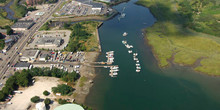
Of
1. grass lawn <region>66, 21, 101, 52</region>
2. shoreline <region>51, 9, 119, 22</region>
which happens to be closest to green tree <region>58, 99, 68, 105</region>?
grass lawn <region>66, 21, 101, 52</region>

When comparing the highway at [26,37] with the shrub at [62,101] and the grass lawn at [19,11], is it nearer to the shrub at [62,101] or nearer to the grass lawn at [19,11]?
the grass lawn at [19,11]

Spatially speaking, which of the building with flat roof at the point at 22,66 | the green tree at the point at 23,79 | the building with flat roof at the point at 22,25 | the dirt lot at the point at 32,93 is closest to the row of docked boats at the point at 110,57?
the dirt lot at the point at 32,93

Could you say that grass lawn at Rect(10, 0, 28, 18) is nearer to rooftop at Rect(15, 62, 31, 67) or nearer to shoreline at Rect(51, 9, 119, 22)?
shoreline at Rect(51, 9, 119, 22)

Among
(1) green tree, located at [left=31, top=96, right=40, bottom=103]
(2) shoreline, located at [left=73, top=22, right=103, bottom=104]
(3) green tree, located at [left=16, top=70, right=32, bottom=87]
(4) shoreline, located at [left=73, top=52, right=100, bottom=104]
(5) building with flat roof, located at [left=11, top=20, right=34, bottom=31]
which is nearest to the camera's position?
(1) green tree, located at [left=31, top=96, right=40, bottom=103]

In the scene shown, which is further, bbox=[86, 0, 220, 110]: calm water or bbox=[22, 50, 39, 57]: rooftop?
bbox=[22, 50, 39, 57]: rooftop

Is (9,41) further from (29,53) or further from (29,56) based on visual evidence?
(29,56)
